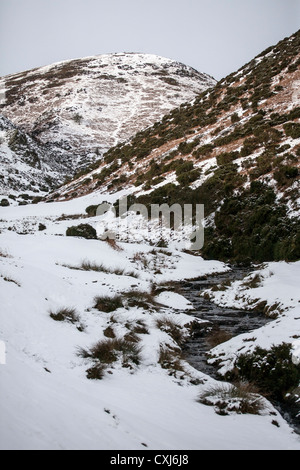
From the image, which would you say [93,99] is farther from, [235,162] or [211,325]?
[211,325]

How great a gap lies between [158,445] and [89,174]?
3798 centimetres

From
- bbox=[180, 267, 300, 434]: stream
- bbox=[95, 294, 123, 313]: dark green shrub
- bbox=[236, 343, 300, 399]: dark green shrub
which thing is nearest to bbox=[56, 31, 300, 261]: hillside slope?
bbox=[180, 267, 300, 434]: stream

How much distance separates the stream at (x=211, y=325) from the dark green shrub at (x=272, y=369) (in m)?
0.35

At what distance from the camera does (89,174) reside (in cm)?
3906

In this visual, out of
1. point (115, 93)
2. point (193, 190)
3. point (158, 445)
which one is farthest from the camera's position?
point (115, 93)

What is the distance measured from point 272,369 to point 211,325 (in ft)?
9.20

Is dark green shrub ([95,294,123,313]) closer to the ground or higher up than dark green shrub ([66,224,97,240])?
closer to the ground

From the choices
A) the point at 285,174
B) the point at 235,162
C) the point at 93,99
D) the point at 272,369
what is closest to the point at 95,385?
the point at 272,369

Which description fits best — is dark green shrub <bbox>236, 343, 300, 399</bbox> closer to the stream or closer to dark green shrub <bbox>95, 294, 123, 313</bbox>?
the stream

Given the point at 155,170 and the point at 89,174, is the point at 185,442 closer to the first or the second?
the point at 155,170

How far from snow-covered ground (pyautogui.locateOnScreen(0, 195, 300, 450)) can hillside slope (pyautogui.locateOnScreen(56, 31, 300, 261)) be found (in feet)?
17.8

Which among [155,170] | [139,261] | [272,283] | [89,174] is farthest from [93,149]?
[272,283]

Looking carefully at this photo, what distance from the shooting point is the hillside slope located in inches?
607

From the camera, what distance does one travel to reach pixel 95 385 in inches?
173
